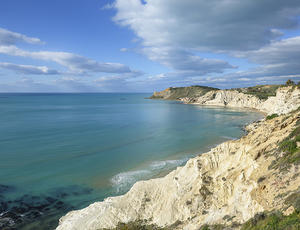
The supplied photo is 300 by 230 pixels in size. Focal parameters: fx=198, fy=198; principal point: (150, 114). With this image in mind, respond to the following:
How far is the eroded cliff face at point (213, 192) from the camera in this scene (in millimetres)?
10312

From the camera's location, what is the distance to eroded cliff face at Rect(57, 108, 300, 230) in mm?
10312

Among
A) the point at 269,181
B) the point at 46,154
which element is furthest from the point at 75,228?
the point at 46,154

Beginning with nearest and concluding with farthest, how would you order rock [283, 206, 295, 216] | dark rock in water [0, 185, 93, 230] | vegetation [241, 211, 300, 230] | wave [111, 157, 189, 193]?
1. vegetation [241, 211, 300, 230]
2. rock [283, 206, 295, 216]
3. dark rock in water [0, 185, 93, 230]
4. wave [111, 157, 189, 193]

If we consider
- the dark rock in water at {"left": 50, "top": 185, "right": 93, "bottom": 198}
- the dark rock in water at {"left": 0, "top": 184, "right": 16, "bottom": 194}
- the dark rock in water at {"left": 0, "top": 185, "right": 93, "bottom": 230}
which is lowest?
the dark rock in water at {"left": 0, "top": 185, "right": 93, "bottom": 230}

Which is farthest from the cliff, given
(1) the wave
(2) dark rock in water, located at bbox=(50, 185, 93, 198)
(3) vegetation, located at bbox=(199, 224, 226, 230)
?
(1) the wave

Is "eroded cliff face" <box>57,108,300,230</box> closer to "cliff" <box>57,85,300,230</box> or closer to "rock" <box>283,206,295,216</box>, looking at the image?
"cliff" <box>57,85,300,230</box>

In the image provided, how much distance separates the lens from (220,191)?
12938 millimetres

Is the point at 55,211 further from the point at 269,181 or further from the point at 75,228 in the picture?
the point at 269,181

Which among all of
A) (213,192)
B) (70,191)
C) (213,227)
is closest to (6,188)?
(70,191)

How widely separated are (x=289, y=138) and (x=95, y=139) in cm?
3570

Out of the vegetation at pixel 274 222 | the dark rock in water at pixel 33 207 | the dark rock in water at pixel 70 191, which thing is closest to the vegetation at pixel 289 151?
the vegetation at pixel 274 222

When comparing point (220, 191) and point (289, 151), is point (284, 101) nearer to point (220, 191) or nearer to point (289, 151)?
point (289, 151)

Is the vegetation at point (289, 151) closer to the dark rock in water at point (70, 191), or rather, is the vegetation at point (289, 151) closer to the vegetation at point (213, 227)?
the vegetation at point (213, 227)

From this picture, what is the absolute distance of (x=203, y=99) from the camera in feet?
479
